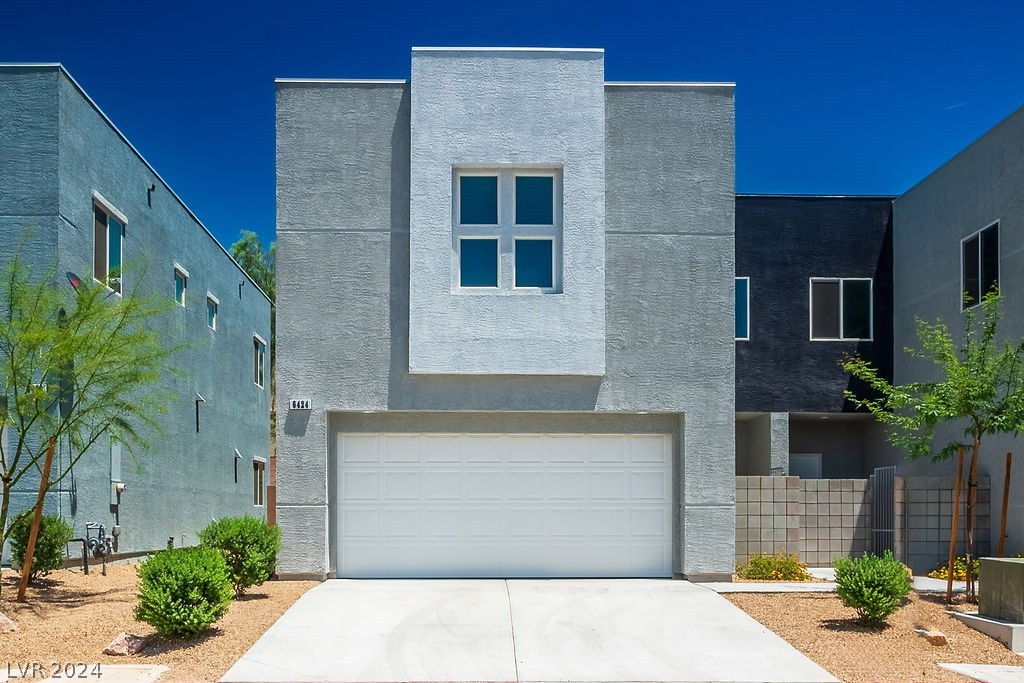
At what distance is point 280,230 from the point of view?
1436cm

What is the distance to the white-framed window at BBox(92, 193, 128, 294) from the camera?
55.5 ft

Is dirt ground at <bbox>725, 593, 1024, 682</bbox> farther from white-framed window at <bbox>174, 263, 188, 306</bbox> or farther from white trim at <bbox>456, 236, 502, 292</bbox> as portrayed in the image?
white-framed window at <bbox>174, 263, 188, 306</bbox>

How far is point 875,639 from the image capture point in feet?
35.6

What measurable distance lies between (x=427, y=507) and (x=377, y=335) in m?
2.54

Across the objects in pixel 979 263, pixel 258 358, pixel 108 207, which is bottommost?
pixel 258 358

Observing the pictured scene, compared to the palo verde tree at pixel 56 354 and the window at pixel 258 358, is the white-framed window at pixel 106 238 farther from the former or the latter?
the window at pixel 258 358

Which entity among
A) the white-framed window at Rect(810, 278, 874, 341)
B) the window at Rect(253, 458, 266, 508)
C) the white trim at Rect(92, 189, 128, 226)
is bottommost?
the window at Rect(253, 458, 266, 508)

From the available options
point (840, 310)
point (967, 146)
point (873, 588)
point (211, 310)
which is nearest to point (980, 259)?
point (967, 146)

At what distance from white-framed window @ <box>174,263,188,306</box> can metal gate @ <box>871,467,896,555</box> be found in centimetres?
1440

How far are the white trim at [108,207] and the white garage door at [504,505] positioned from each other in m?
6.20

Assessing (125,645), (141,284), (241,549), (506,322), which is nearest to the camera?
(125,645)

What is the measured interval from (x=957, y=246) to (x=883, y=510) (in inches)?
193

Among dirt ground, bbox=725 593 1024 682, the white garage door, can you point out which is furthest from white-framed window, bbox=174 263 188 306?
dirt ground, bbox=725 593 1024 682

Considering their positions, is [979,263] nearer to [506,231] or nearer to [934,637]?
[506,231]
